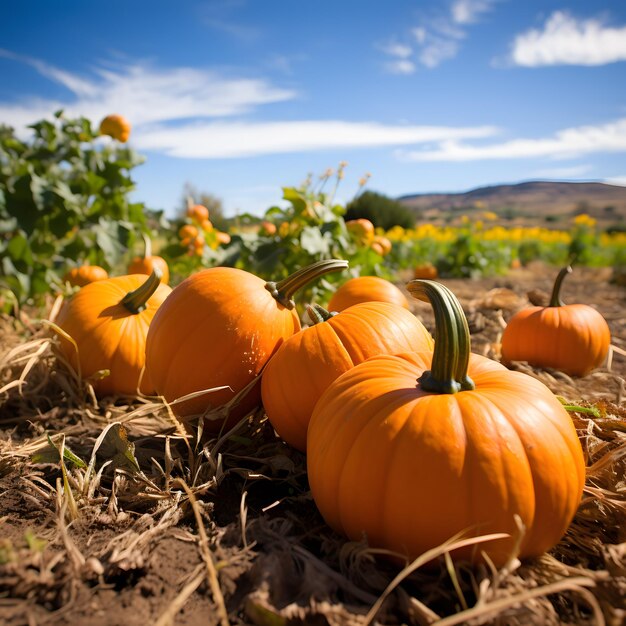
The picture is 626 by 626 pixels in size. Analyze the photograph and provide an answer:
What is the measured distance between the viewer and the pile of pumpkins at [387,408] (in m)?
1.48

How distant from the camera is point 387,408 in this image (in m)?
1.61

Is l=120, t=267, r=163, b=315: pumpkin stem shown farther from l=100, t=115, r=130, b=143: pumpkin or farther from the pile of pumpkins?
l=100, t=115, r=130, b=143: pumpkin

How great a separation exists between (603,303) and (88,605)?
28.4 feet

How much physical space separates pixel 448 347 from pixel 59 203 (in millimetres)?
4695

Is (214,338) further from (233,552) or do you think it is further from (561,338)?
(561,338)

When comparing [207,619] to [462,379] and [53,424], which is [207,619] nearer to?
[462,379]

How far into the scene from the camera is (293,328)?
2559 millimetres

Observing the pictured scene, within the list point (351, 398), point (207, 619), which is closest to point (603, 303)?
point (351, 398)

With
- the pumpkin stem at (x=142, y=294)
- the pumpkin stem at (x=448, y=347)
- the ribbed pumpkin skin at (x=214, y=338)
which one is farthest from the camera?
the pumpkin stem at (x=142, y=294)

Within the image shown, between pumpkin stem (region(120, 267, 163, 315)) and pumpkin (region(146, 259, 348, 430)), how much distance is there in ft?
1.96

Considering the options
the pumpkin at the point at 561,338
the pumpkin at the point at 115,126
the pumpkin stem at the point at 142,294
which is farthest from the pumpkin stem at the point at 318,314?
the pumpkin at the point at 115,126

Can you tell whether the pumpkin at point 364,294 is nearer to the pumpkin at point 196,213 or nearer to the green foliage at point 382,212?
the pumpkin at point 196,213

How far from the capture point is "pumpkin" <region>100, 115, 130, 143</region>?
213 inches


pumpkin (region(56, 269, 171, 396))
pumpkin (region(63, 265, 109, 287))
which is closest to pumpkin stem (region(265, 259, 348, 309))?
pumpkin (region(56, 269, 171, 396))
